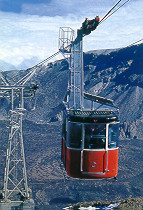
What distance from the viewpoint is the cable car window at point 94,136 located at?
12195 mm

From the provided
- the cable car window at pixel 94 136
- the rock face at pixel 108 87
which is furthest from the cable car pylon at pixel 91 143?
the rock face at pixel 108 87

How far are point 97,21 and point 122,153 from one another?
204 feet

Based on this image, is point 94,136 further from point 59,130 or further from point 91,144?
point 59,130

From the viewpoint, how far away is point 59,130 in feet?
296

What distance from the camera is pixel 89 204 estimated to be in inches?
1537

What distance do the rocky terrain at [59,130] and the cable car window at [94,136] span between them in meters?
9.38

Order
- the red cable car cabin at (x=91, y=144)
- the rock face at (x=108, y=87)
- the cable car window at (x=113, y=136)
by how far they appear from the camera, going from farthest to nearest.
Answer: the rock face at (x=108, y=87) < the cable car window at (x=113, y=136) < the red cable car cabin at (x=91, y=144)

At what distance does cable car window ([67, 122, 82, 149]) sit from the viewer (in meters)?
12.3

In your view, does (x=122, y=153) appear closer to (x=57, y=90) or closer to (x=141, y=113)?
(x=141, y=113)

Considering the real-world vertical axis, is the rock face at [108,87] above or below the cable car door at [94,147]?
above

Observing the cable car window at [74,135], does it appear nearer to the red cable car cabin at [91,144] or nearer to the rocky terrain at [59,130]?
the red cable car cabin at [91,144]

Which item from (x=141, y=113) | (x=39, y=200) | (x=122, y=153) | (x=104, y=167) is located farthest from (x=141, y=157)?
(x=104, y=167)

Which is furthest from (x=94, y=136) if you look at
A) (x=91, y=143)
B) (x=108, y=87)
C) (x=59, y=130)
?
(x=108, y=87)

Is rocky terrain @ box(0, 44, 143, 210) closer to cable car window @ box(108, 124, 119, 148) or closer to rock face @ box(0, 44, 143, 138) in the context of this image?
rock face @ box(0, 44, 143, 138)
